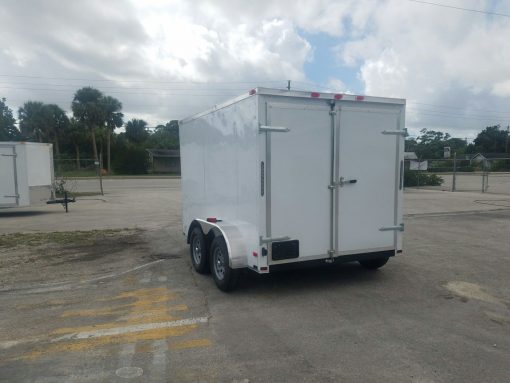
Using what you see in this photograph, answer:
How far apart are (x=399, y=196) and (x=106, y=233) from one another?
7728mm

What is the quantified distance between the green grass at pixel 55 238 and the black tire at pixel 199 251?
3.61m

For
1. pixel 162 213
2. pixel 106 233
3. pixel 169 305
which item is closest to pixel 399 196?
pixel 169 305

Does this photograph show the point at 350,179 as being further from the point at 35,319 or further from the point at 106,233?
the point at 106,233

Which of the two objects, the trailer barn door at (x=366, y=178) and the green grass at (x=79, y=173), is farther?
the green grass at (x=79, y=173)

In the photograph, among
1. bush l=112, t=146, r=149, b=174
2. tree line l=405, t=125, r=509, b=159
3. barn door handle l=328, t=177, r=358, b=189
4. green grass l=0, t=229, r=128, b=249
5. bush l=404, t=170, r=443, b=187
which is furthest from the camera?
tree line l=405, t=125, r=509, b=159

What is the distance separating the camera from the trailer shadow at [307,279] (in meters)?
5.93

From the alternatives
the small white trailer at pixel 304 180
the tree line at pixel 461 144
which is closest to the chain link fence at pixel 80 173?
the small white trailer at pixel 304 180

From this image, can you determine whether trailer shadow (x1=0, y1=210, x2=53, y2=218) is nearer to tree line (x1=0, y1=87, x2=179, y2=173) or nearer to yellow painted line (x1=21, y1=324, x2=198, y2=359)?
yellow painted line (x1=21, y1=324, x2=198, y2=359)

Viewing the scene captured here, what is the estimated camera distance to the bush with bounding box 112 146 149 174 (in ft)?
189

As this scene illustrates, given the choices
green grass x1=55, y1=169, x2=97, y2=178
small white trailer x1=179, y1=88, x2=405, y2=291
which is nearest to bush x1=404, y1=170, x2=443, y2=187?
small white trailer x1=179, y1=88, x2=405, y2=291

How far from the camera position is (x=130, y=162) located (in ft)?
189

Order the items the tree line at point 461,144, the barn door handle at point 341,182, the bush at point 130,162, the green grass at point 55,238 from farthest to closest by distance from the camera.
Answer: the tree line at point 461,144
the bush at point 130,162
the green grass at point 55,238
the barn door handle at point 341,182

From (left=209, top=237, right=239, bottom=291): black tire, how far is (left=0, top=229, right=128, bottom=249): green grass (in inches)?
187

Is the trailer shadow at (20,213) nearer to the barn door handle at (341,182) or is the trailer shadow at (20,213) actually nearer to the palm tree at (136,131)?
the barn door handle at (341,182)
